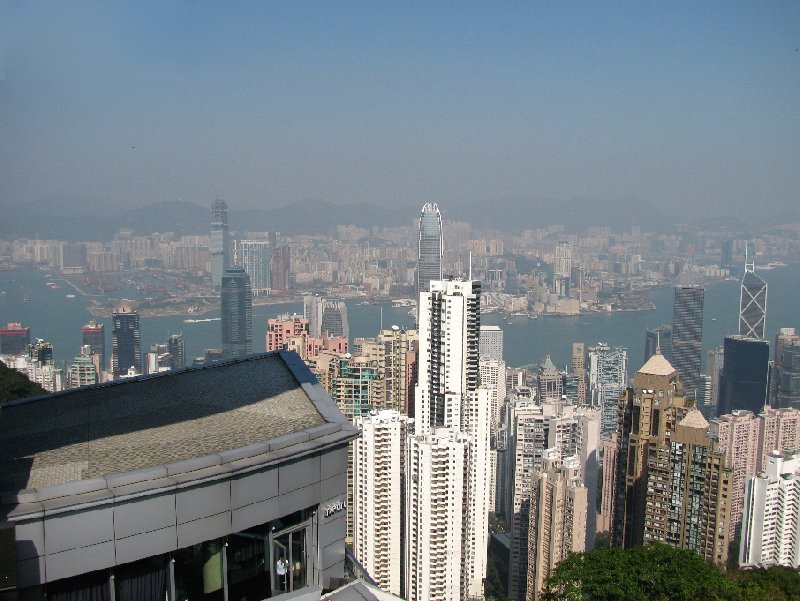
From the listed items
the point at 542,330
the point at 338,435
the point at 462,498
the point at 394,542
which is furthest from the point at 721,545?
the point at 542,330

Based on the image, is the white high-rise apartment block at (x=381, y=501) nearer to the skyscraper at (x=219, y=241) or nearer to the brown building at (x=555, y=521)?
the brown building at (x=555, y=521)

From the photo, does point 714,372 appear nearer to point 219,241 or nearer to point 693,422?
point 693,422

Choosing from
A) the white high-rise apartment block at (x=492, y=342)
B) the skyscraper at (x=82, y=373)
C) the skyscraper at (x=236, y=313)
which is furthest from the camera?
the white high-rise apartment block at (x=492, y=342)

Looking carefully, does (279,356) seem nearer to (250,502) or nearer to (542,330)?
(250,502)

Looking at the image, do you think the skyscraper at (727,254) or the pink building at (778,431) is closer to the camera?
the pink building at (778,431)

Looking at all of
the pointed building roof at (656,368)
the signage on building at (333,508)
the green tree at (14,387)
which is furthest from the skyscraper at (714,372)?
the signage on building at (333,508)
